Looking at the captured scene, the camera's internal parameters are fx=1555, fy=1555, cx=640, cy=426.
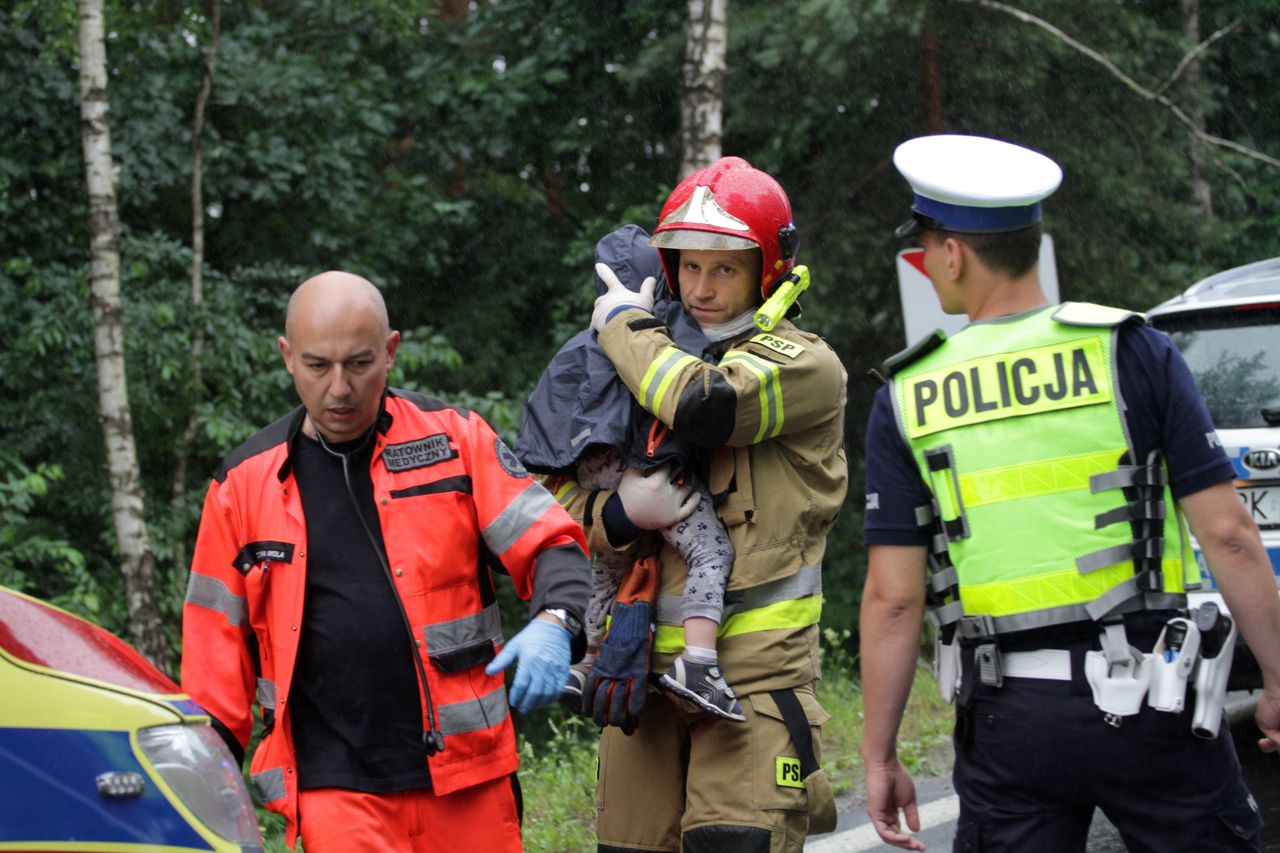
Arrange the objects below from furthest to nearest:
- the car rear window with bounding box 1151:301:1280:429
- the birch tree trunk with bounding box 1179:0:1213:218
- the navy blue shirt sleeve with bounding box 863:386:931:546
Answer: the birch tree trunk with bounding box 1179:0:1213:218 → the car rear window with bounding box 1151:301:1280:429 → the navy blue shirt sleeve with bounding box 863:386:931:546

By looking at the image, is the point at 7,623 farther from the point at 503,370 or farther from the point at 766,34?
the point at 503,370

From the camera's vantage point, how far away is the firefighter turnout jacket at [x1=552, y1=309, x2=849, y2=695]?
3.40m

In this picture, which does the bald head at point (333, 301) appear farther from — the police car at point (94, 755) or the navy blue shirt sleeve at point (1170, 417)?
the navy blue shirt sleeve at point (1170, 417)

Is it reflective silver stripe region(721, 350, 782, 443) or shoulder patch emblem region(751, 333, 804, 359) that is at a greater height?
shoulder patch emblem region(751, 333, 804, 359)

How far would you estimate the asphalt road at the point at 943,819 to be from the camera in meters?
5.04

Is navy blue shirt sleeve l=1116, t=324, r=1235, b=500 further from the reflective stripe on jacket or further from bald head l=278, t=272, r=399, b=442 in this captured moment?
bald head l=278, t=272, r=399, b=442

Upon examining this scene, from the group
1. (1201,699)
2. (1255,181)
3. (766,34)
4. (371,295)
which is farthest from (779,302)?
(1255,181)

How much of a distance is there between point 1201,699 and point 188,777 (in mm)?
1676

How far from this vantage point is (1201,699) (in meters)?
2.64

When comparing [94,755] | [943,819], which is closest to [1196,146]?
[943,819]

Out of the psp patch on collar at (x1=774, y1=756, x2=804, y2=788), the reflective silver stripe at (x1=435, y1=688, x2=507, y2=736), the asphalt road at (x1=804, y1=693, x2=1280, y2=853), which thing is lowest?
the asphalt road at (x1=804, y1=693, x2=1280, y2=853)

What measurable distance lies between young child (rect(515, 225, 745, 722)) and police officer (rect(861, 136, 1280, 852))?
61 centimetres

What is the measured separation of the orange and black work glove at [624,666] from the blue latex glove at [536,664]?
0.84 feet

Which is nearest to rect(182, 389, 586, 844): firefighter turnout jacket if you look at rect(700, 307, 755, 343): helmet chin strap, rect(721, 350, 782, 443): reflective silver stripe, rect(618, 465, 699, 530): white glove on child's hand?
rect(618, 465, 699, 530): white glove on child's hand
